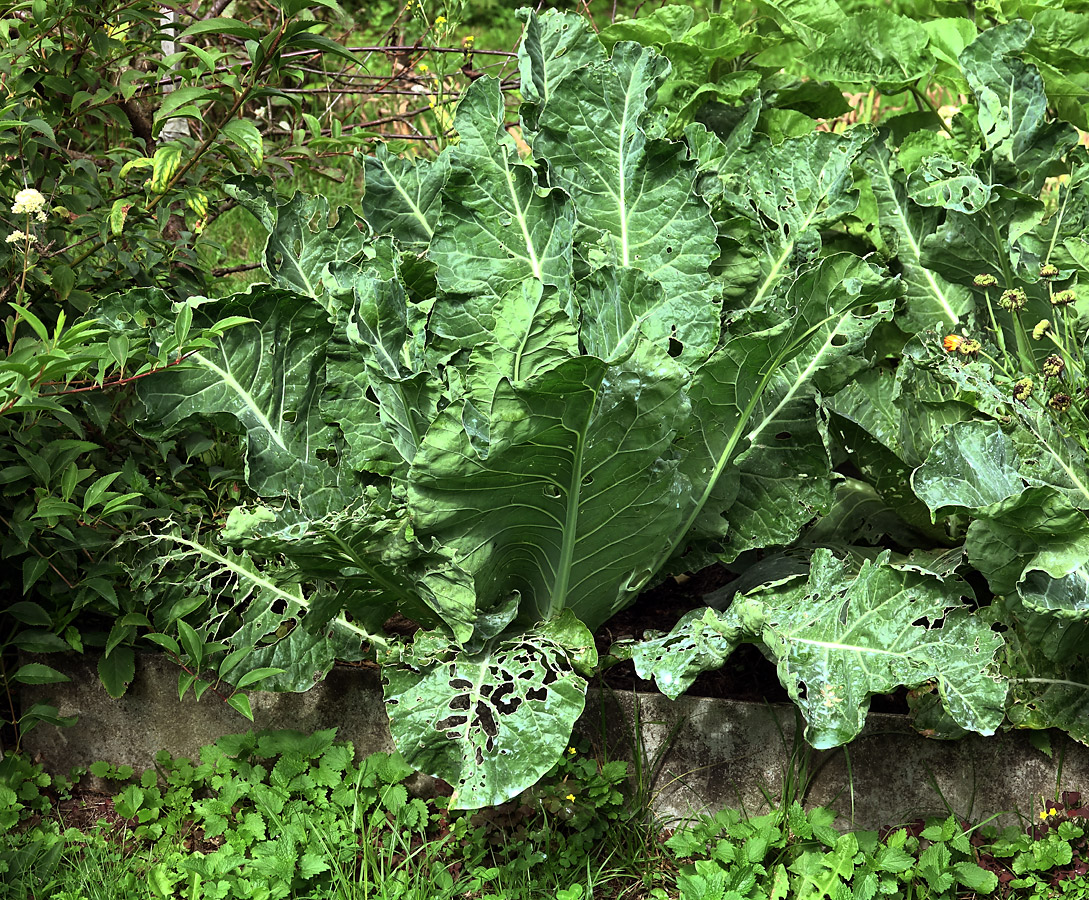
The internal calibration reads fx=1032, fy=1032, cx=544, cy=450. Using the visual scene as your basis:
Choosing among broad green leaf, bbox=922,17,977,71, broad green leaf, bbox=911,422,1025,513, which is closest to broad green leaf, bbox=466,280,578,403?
broad green leaf, bbox=911,422,1025,513

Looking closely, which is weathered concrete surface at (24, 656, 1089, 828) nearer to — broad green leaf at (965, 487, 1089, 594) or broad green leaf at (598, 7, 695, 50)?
broad green leaf at (965, 487, 1089, 594)

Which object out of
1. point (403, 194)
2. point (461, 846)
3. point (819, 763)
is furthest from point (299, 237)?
point (819, 763)

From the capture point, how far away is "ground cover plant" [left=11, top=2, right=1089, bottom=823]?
1.88m

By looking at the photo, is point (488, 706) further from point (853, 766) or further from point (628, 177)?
point (628, 177)

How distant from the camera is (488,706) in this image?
192 centimetres

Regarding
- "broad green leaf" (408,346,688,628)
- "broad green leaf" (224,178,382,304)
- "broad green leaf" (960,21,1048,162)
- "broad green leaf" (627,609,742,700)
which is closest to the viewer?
"broad green leaf" (408,346,688,628)

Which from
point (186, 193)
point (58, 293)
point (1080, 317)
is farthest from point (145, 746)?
point (1080, 317)

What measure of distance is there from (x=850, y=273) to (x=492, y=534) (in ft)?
2.84

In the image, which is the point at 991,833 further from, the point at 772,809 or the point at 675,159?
the point at 675,159

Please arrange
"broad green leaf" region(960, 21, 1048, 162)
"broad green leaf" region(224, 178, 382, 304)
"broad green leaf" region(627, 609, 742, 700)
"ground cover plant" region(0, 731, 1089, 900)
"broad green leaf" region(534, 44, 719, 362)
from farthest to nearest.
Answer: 1. "broad green leaf" region(960, 21, 1048, 162)
2. "broad green leaf" region(224, 178, 382, 304)
3. "broad green leaf" region(534, 44, 719, 362)
4. "ground cover plant" region(0, 731, 1089, 900)
5. "broad green leaf" region(627, 609, 742, 700)

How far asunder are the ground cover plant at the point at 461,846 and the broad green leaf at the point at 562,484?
0.40m

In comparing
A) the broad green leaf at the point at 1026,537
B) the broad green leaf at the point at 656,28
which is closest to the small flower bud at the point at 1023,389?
the broad green leaf at the point at 1026,537

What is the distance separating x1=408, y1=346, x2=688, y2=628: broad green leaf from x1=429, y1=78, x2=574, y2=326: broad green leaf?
43cm

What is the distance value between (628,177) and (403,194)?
1.75 feet
